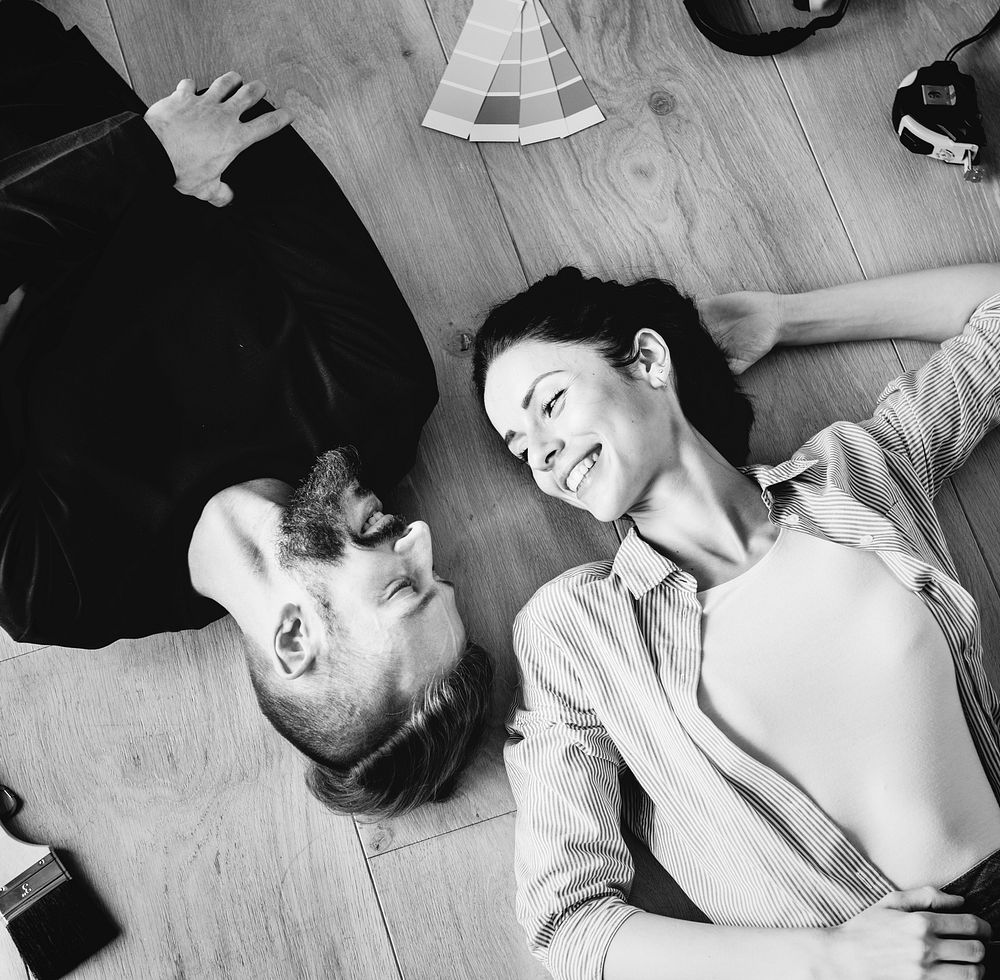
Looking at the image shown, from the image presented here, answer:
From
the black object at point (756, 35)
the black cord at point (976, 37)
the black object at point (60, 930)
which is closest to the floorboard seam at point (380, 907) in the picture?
the black object at point (60, 930)

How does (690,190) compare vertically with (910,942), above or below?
above

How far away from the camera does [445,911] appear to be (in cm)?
141

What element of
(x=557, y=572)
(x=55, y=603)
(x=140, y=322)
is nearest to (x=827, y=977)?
(x=557, y=572)

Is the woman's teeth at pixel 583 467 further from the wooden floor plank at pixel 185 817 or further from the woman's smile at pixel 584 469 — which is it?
the wooden floor plank at pixel 185 817

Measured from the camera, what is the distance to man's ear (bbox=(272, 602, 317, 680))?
1.23 metres

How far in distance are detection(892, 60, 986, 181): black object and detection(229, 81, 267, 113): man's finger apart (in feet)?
3.78

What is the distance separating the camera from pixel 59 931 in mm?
1357

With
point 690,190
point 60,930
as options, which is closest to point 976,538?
point 690,190

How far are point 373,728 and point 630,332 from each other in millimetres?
709

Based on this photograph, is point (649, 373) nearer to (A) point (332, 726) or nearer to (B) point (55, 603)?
(A) point (332, 726)

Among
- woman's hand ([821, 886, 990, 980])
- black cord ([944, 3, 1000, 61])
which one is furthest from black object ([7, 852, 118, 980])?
black cord ([944, 3, 1000, 61])

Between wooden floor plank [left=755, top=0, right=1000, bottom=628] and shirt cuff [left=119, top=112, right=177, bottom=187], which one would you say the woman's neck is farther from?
shirt cuff [left=119, top=112, right=177, bottom=187]

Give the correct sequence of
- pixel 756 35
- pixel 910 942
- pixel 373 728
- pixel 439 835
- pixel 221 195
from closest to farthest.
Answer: pixel 910 942 → pixel 373 728 → pixel 221 195 → pixel 439 835 → pixel 756 35

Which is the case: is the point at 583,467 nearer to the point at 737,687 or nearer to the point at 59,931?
the point at 737,687
